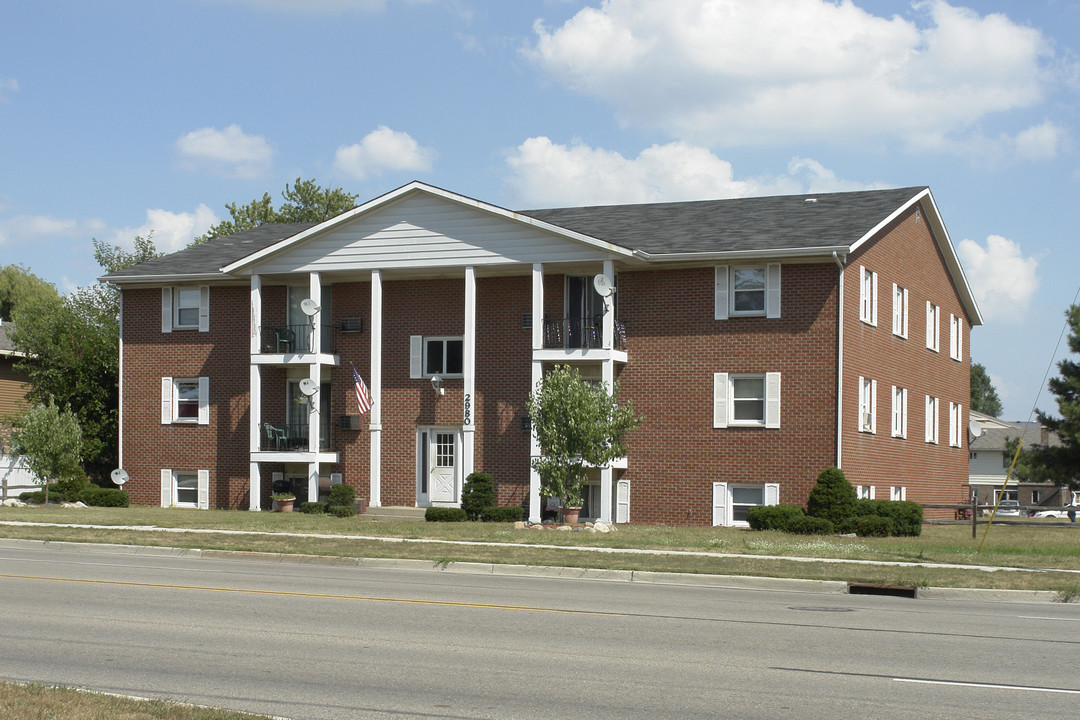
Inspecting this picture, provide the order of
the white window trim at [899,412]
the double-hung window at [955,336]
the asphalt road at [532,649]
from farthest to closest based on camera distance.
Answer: the double-hung window at [955,336] → the white window trim at [899,412] → the asphalt road at [532,649]

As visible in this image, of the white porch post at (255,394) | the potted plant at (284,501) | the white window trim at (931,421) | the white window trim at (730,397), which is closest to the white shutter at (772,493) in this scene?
the white window trim at (730,397)

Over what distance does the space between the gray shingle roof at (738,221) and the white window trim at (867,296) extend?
1.55 metres

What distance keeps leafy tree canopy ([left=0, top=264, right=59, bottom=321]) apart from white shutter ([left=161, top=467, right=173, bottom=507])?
114 feet

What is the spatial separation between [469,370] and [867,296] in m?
10.7

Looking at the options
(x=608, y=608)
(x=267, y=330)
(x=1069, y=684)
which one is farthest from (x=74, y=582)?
(x=267, y=330)

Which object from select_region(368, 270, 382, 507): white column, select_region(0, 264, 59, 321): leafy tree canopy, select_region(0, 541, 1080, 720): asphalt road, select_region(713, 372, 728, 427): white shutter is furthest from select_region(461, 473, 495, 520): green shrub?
select_region(0, 264, 59, 321): leafy tree canopy

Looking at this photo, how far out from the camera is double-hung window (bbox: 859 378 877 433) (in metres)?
30.5

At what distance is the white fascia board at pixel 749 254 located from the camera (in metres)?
27.9

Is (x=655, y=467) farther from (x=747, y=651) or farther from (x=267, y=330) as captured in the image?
(x=747, y=651)

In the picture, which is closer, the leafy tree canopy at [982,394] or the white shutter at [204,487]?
the white shutter at [204,487]

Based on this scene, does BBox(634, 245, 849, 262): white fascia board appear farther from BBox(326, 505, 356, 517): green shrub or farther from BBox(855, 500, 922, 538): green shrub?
BBox(326, 505, 356, 517): green shrub

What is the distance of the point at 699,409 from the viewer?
30.0 meters

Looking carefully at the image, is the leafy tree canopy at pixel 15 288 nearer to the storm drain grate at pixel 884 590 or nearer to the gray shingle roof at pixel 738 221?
the gray shingle roof at pixel 738 221

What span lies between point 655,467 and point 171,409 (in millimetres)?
15122
